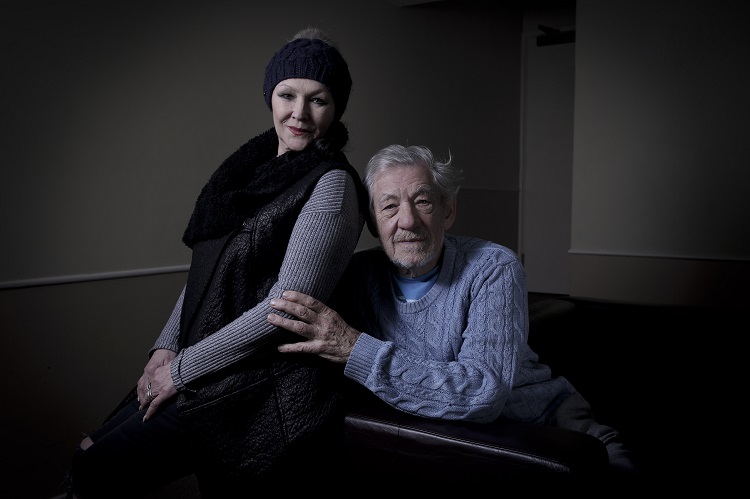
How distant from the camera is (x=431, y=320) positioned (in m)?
Result: 1.69

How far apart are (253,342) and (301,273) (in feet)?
0.60

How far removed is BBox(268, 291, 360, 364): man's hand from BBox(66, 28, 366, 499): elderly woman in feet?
0.09

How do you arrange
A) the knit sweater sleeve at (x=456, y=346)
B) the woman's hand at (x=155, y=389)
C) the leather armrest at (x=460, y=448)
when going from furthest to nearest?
the woman's hand at (x=155, y=389), the knit sweater sleeve at (x=456, y=346), the leather armrest at (x=460, y=448)

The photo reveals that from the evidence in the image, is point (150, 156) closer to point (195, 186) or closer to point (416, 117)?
point (195, 186)

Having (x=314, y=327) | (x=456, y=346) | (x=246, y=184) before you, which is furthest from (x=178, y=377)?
(x=456, y=346)

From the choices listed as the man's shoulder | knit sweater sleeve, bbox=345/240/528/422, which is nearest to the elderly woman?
knit sweater sleeve, bbox=345/240/528/422

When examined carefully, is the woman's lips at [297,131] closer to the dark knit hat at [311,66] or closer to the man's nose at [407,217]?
the dark knit hat at [311,66]

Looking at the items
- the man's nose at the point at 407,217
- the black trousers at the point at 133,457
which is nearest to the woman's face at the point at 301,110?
the man's nose at the point at 407,217

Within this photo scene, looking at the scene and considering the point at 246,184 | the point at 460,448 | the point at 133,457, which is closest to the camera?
the point at 460,448

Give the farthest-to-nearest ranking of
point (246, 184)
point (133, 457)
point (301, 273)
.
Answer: point (246, 184) < point (133, 457) < point (301, 273)

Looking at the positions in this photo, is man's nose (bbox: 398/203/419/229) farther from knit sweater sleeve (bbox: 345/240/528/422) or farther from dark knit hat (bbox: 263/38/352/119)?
dark knit hat (bbox: 263/38/352/119)

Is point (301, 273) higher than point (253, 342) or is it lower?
higher

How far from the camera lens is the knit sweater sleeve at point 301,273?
1529 millimetres

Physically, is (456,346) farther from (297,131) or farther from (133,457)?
(133,457)
